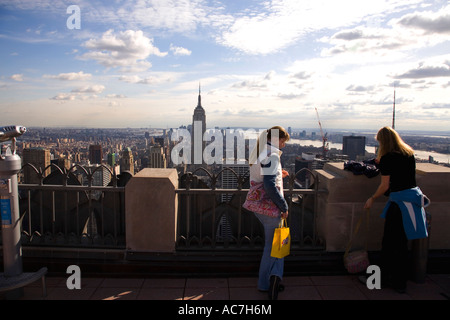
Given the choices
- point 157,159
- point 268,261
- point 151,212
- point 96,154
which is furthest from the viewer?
point 96,154

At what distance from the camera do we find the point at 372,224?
4660 mm

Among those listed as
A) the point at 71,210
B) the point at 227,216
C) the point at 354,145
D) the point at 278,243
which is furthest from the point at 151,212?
the point at 354,145

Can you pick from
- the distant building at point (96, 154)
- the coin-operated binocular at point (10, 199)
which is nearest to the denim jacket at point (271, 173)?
the coin-operated binocular at point (10, 199)

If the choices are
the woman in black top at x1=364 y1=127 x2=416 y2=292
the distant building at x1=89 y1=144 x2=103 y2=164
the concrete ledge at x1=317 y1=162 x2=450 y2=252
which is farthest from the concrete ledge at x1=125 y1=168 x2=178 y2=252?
the distant building at x1=89 y1=144 x2=103 y2=164

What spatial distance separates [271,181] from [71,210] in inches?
118

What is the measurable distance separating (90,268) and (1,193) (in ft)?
4.82

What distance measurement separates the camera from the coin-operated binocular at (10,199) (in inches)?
135

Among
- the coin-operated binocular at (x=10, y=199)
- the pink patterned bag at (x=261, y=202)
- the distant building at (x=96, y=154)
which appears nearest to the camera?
the coin-operated binocular at (x=10, y=199)

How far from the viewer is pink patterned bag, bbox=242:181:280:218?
360 centimetres

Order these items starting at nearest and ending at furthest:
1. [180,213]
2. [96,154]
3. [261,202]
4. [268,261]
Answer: [261,202] → [268,261] → [180,213] → [96,154]

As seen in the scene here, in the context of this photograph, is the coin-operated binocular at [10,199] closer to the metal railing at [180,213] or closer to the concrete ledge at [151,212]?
the metal railing at [180,213]

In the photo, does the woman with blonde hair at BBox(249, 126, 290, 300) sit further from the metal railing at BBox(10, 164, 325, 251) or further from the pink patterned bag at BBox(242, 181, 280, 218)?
the metal railing at BBox(10, 164, 325, 251)

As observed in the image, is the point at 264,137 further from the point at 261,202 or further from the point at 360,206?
the point at 360,206

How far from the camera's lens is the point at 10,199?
3557mm
